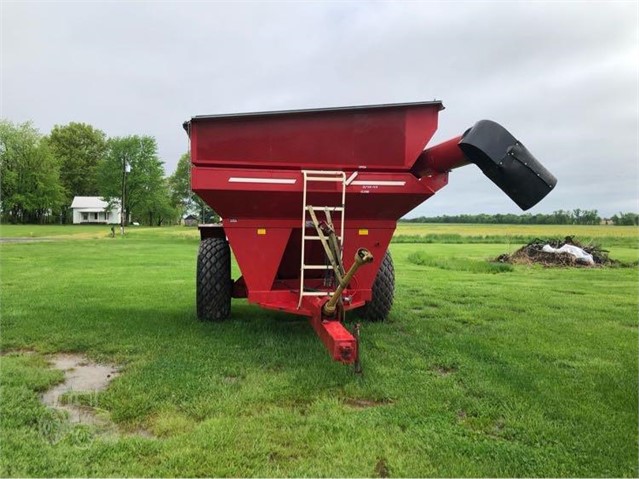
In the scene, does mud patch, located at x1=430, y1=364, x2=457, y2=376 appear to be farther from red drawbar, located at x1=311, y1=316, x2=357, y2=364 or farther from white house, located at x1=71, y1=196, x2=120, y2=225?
white house, located at x1=71, y1=196, x2=120, y2=225

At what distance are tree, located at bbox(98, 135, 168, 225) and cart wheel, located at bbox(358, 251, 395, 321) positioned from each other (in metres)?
52.2

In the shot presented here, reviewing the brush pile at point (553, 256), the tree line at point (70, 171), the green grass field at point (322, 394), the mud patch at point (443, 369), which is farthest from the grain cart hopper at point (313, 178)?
the tree line at point (70, 171)

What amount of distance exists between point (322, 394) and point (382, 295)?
9.58 feet

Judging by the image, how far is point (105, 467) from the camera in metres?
2.89

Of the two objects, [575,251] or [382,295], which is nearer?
[382,295]

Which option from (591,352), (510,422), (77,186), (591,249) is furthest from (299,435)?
(77,186)

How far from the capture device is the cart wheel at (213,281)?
A: 635 cm

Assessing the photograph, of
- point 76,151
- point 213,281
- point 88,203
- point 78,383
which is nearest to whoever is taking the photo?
point 78,383

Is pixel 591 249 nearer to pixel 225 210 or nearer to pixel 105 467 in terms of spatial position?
pixel 225 210

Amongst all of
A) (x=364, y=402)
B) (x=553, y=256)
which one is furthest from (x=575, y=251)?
(x=364, y=402)

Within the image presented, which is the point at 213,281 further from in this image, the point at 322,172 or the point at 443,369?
the point at 443,369

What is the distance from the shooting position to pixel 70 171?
239 ft

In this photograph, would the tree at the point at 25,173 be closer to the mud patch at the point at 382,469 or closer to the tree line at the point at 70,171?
the tree line at the point at 70,171

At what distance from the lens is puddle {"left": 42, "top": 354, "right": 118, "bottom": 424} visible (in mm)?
3662
